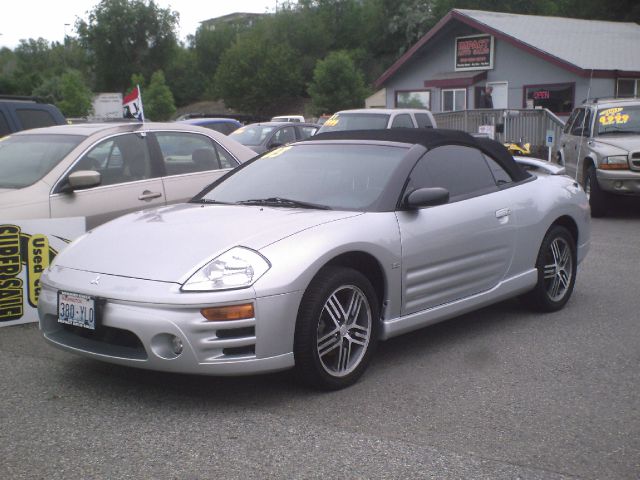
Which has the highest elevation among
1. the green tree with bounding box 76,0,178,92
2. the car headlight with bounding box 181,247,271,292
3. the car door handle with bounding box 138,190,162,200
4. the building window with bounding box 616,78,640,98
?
the green tree with bounding box 76,0,178,92

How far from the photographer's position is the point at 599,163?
39.8 feet

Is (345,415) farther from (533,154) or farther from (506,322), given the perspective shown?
(533,154)

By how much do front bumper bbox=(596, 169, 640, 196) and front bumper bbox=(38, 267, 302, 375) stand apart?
28.7 feet

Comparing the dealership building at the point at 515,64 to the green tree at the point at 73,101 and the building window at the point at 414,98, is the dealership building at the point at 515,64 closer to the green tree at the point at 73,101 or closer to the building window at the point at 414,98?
the building window at the point at 414,98

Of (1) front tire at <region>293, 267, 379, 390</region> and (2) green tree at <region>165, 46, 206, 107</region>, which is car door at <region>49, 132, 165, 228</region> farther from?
(2) green tree at <region>165, 46, 206, 107</region>

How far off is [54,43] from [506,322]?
137879 millimetres

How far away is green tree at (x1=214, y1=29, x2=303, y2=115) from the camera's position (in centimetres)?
6506

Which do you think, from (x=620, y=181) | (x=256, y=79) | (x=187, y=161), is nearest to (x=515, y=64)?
(x=620, y=181)

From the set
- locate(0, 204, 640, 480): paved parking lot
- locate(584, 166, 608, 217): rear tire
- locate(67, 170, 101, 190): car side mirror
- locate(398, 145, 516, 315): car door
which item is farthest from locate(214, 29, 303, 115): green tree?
locate(0, 204, 640, 480): paved parking lot

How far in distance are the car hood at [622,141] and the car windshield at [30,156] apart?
8.18 meters

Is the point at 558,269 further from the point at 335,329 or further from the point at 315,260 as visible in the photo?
the point at 315,260

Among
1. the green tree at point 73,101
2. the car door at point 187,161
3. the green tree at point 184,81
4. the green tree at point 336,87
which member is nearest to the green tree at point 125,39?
the green tree at point 184,81

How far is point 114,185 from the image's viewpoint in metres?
7.05

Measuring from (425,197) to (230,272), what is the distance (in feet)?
4.72
